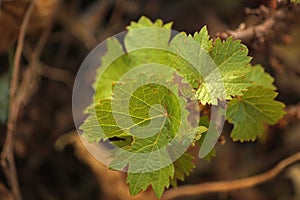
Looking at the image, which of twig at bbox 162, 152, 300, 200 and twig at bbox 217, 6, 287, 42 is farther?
twig at bbox 162, 152, 300, 200

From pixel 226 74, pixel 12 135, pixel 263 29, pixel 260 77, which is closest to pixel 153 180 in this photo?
pixel 226 74

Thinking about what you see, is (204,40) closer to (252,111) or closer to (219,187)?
(252,111)

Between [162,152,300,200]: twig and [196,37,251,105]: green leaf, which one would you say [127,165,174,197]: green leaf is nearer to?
[196,37,251,105]: green leaf

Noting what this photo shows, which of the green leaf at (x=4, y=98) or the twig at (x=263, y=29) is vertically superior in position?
the green leaf at (x=4, y=98)

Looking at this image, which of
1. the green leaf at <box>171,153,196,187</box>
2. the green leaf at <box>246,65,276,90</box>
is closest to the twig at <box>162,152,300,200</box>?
the green leaf at <box>246,65,276,90</box>

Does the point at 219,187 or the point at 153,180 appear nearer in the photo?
the point at 153,180

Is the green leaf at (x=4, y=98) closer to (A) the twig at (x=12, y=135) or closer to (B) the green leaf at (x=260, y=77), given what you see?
(A) the twig at (x=12, y=135)

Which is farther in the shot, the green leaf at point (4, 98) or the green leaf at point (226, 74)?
the green leaf at point (4, 98)

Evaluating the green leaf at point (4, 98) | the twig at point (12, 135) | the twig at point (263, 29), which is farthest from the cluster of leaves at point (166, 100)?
the green leaf at point (4, 98)

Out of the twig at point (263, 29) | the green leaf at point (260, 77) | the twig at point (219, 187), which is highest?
the twig at point (263, 29)
